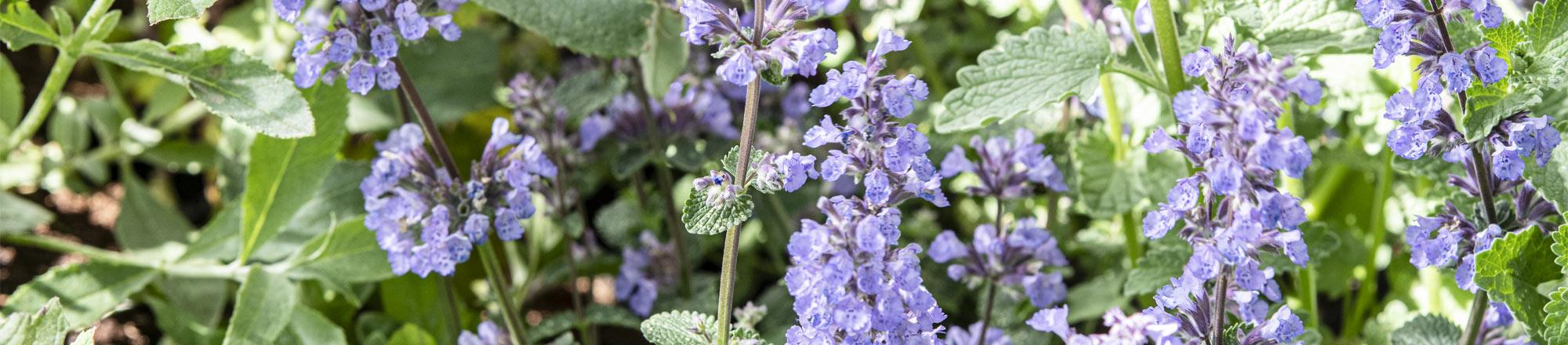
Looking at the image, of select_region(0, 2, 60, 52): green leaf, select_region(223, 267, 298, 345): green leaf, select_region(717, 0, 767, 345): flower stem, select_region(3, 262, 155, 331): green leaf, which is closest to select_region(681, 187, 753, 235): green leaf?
select_region(717, 0, 767, 345): flower stem

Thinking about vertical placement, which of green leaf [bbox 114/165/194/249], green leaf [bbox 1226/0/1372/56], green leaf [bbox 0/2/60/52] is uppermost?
green leaf [bbox 1226/0/1372/56]

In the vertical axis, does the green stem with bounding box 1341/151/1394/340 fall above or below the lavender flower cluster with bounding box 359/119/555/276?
below

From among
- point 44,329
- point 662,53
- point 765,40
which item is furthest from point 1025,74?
point 44,329

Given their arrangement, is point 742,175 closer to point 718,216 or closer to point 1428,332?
point 718,216

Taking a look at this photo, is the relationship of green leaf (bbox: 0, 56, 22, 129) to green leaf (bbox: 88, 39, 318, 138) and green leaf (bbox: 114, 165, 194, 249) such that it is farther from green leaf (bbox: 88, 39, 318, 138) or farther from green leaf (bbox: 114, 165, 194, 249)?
green leaf (bbox: 88, 39, 318, 138)

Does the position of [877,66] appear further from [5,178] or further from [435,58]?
[5,178]

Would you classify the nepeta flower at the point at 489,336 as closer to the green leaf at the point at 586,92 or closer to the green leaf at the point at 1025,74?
the green leaf at the point at 586,92
